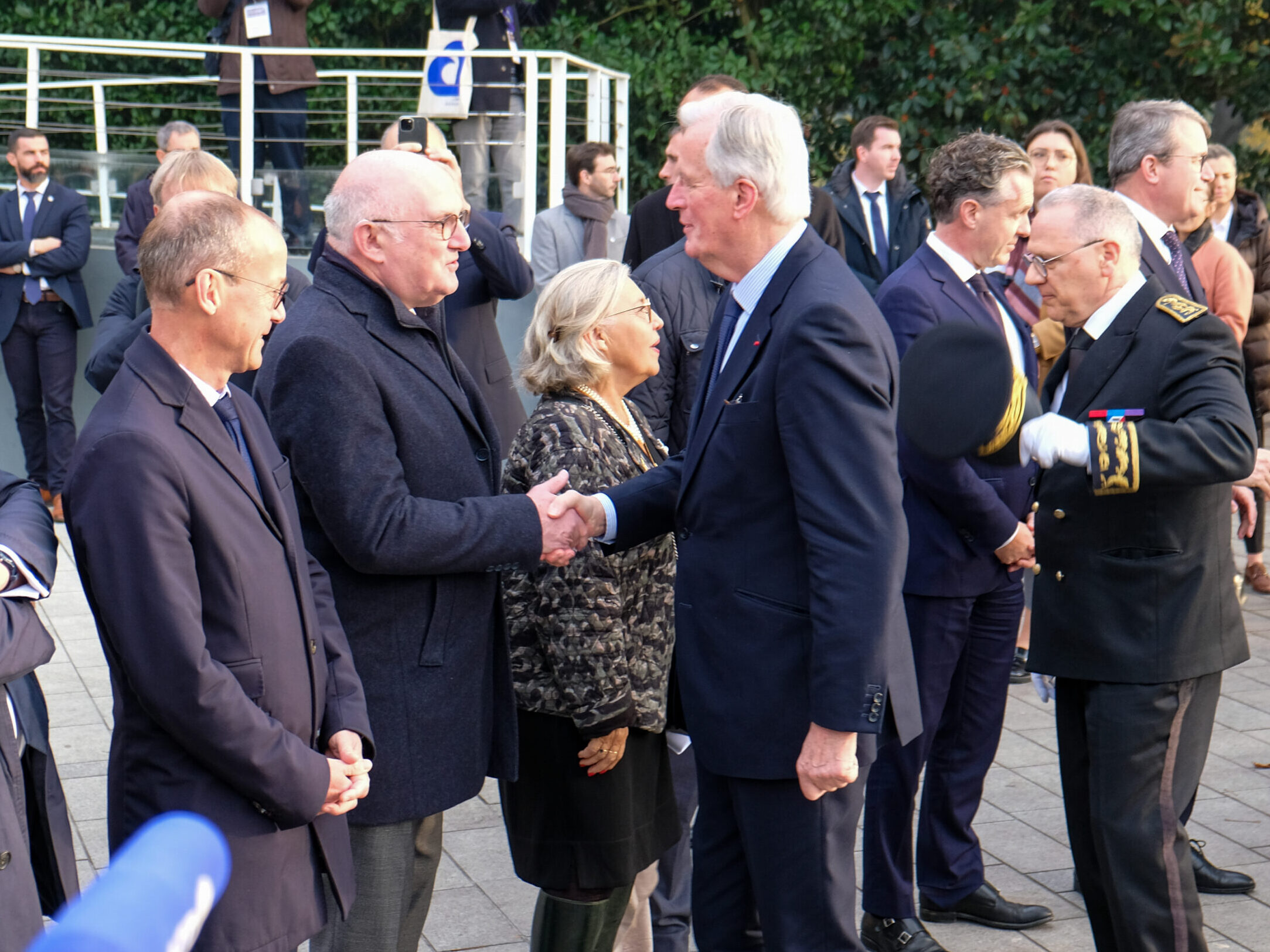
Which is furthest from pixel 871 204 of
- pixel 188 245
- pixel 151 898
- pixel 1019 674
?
pixel 151 898

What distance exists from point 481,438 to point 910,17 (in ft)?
35.5

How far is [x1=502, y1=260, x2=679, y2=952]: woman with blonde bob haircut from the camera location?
9.34 feet

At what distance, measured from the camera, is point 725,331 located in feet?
9.35

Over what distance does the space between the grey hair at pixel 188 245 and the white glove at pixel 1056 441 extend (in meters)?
1.66

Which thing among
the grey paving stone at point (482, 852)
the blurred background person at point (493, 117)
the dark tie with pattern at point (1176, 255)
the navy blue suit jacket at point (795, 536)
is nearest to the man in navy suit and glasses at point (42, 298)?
the blurred background person at point (493, 117)

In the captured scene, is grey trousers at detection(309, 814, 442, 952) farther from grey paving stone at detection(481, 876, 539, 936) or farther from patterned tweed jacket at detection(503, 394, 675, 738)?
grey paving stone at detection(481, 876, 539, 936)

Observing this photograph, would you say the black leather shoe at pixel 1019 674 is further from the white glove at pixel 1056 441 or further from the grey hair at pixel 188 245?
the grey hair at pixel 188 245

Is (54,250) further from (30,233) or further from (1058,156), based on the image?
(1058,156)

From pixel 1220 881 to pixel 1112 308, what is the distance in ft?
5.96

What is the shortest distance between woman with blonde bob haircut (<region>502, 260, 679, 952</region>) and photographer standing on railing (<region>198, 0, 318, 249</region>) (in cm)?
648

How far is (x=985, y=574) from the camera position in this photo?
3771 millimetres

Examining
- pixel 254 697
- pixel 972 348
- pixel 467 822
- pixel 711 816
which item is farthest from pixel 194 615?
pixel 467 822

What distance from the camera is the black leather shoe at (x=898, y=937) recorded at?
11.9 feet

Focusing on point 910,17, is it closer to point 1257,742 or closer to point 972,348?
point 1257,742
